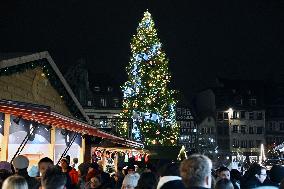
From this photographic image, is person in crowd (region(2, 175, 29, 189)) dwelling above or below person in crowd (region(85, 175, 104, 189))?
above

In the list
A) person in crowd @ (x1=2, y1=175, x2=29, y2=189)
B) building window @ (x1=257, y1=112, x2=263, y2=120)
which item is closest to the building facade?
building window @ (x1=257, y1=112, x2=263, y2=120)

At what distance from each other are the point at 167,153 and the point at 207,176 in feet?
90.6

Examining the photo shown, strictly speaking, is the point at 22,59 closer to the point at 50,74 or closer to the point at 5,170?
the point at 50,74

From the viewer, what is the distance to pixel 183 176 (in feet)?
15.2

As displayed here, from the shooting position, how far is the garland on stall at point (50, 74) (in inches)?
654

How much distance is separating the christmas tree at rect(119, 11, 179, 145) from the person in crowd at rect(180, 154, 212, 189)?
47.2 m

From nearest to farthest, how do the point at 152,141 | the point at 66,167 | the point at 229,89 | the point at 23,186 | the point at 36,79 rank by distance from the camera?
1. the point at 23,186
2. the point at 66,167
3. the point at 36,79
4. the point at 152,141
5. the point at 229,89

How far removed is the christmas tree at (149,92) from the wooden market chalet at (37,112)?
28.3 meters

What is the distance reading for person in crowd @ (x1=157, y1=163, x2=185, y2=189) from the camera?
5.41 meters

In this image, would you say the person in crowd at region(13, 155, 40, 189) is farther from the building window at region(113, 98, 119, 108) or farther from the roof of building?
the building window at region(113, 98, 119, 108)

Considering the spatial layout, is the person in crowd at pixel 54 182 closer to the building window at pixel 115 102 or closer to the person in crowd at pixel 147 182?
the person in crowd at pixel 147 182

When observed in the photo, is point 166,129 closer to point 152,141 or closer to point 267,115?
point 152,141

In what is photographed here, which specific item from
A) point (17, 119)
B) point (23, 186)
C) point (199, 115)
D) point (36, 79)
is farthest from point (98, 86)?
point (23, 186)

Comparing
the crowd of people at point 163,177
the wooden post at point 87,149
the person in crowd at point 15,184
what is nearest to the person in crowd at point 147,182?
the crowd of people at point 163,177
